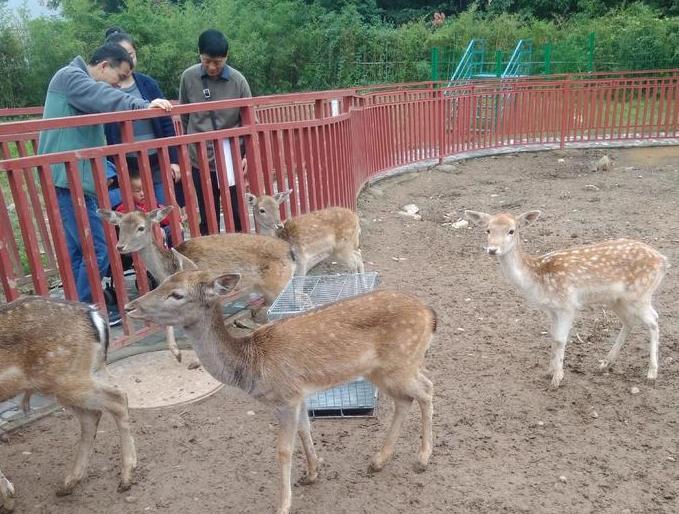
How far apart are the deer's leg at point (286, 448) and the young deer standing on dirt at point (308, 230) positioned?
256 cm

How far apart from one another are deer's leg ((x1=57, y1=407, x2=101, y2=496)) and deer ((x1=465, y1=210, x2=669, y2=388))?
3017 millimetres

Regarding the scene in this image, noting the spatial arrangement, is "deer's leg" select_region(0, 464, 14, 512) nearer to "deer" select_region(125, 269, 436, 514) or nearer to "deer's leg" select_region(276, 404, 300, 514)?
"deer" select_region(125, 269, 436, 514)

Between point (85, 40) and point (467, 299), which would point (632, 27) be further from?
point (85, 40)

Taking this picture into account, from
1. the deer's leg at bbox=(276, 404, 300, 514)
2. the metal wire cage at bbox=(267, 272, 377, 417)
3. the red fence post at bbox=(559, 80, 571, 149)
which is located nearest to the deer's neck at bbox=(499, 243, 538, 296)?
the metal wire cage at bbox=(267, 272, 377, 417)

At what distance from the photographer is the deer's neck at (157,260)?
5.02 metres

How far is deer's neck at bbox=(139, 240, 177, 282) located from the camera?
5020mm

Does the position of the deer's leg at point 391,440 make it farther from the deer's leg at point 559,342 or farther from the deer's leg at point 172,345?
the deer's leg at point 172,345

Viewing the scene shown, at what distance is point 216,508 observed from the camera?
3471 mm

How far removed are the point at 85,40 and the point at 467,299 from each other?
26.0 meters

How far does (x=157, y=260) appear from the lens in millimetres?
5062

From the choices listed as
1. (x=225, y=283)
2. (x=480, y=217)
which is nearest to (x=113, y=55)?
(x=225, y=283)

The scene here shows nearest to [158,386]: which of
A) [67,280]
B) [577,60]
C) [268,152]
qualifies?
[67,280]

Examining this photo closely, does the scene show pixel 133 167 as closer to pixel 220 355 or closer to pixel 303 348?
pixel 220 355

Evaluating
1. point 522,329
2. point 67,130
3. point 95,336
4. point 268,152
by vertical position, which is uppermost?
point 67,130
